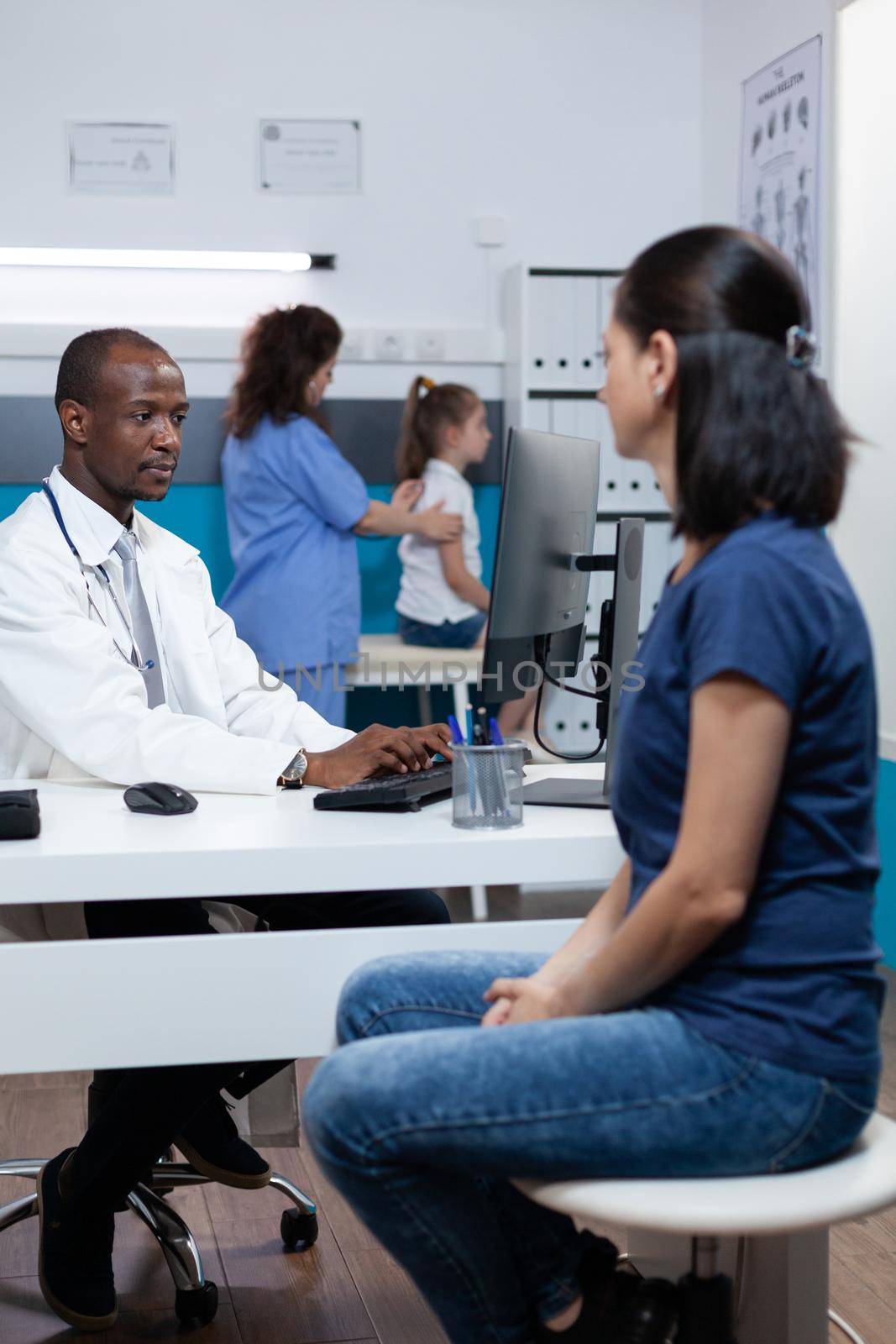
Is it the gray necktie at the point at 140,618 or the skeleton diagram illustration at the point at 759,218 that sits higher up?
the skeleton diagram illustration at the point at 759,218

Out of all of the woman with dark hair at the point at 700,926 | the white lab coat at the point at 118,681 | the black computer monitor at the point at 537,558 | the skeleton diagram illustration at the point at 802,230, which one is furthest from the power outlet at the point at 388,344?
the woman with dark hair at the point at 700,926

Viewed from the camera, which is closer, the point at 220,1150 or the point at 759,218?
the point at 220,1150

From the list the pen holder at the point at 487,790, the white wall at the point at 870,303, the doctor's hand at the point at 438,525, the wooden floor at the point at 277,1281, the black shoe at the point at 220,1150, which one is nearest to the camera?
the pen holder at the point at 487,790

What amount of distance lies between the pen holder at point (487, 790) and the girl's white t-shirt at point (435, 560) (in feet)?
7.91

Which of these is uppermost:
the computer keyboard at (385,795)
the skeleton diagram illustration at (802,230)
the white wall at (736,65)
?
the white wall at (736,65)

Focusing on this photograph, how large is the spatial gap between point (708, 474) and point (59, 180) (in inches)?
133

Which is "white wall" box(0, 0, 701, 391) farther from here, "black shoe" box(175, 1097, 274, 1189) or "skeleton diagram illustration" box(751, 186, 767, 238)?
"black shoe" box(175, 1097, 274, 1189)

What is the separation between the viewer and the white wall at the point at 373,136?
3.96 meters

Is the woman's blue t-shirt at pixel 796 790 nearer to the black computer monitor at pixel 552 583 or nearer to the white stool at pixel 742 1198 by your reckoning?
the white stool at pixel 742 1198

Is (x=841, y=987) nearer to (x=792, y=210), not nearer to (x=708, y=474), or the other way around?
(x=708, y=474)

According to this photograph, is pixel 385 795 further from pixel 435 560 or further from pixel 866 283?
pixel 435 560

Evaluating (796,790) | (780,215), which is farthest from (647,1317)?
(780,215)

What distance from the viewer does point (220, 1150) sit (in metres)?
1.89

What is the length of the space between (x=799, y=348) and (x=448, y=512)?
112 inches
